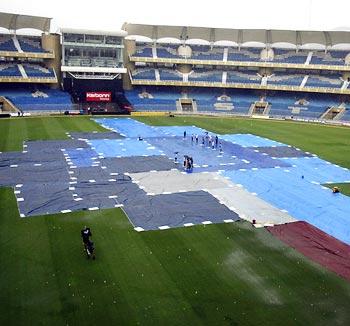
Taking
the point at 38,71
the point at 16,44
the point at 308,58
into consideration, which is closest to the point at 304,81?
the point at 308,58

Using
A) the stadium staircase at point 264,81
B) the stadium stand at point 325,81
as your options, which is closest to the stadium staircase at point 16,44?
the stadium staircase at point 264,81

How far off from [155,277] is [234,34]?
8228 cm

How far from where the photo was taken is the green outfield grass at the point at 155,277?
1458 cm

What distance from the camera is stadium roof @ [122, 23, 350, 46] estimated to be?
8862cm

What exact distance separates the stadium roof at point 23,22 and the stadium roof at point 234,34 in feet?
57.2

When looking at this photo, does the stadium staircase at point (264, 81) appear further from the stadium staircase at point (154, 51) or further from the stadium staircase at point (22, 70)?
the stadium staircase at point (22, 70)

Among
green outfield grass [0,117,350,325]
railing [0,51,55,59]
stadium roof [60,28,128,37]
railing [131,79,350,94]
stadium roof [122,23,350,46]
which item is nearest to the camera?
green outfield grass [0,117,350,325]

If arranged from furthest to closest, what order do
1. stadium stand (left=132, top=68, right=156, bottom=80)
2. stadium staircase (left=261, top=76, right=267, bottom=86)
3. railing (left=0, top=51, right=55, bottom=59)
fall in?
stadium stand (left=132, top=68, right=156, bottom=80), stadium staircase (left=261, top=76, right=267, bottom=86), railing (left=0, top=51, right=55, bottom=59)

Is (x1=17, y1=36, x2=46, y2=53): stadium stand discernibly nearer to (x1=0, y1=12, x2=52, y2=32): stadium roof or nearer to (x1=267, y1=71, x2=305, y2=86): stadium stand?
(x1=0, y1=12, x2=52, y2=32): stadium roof

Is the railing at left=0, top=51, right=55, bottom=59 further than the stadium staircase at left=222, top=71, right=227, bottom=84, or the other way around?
the stadium staircase at left=222, top=71, right=227, bottom=84

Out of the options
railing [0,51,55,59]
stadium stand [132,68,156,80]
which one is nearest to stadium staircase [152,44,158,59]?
stadium stand [132,68,156,80]

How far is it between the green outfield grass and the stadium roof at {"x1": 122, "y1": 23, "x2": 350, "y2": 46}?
72.7m

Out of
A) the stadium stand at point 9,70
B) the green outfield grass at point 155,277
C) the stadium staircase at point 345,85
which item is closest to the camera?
the green outfield grass at point 155,277

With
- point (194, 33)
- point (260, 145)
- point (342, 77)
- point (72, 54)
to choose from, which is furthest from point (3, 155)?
point (342, 77)
